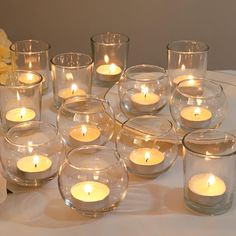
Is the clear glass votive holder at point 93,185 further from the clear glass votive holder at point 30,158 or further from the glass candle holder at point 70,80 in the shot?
the glass candle holder at point 70,80

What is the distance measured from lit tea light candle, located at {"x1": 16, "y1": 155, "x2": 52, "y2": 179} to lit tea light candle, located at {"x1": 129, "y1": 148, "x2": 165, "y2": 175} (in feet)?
0.53

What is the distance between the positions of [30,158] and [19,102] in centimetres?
23

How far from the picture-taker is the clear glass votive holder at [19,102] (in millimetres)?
1244

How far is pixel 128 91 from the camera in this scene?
1.31m

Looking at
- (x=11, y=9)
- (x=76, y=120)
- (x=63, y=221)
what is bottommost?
(x=63, y=221)

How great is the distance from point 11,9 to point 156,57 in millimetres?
615

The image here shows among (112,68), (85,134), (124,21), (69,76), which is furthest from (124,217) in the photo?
(124,21)

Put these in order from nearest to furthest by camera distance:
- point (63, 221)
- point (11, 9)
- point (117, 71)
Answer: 1. point (63, 221)
2. point (117, 71)
3. point (11, 9)

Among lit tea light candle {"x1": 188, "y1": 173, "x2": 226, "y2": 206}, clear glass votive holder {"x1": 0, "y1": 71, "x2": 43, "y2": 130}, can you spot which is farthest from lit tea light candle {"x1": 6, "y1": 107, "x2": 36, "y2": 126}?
lit tea light candle {"x1": 188, "y1": 173, "x2": 226, "y2": 206}

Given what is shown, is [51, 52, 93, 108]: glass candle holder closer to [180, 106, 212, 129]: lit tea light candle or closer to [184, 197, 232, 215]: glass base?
[180, 106, 212, 129]: lit tea light candle

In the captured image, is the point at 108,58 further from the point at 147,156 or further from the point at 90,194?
the point at 90,194

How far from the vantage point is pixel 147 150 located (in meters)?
1.12

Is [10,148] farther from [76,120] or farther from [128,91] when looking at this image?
[128,91]

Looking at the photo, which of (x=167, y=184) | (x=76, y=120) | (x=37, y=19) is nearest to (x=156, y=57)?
(x=37, y=19)
